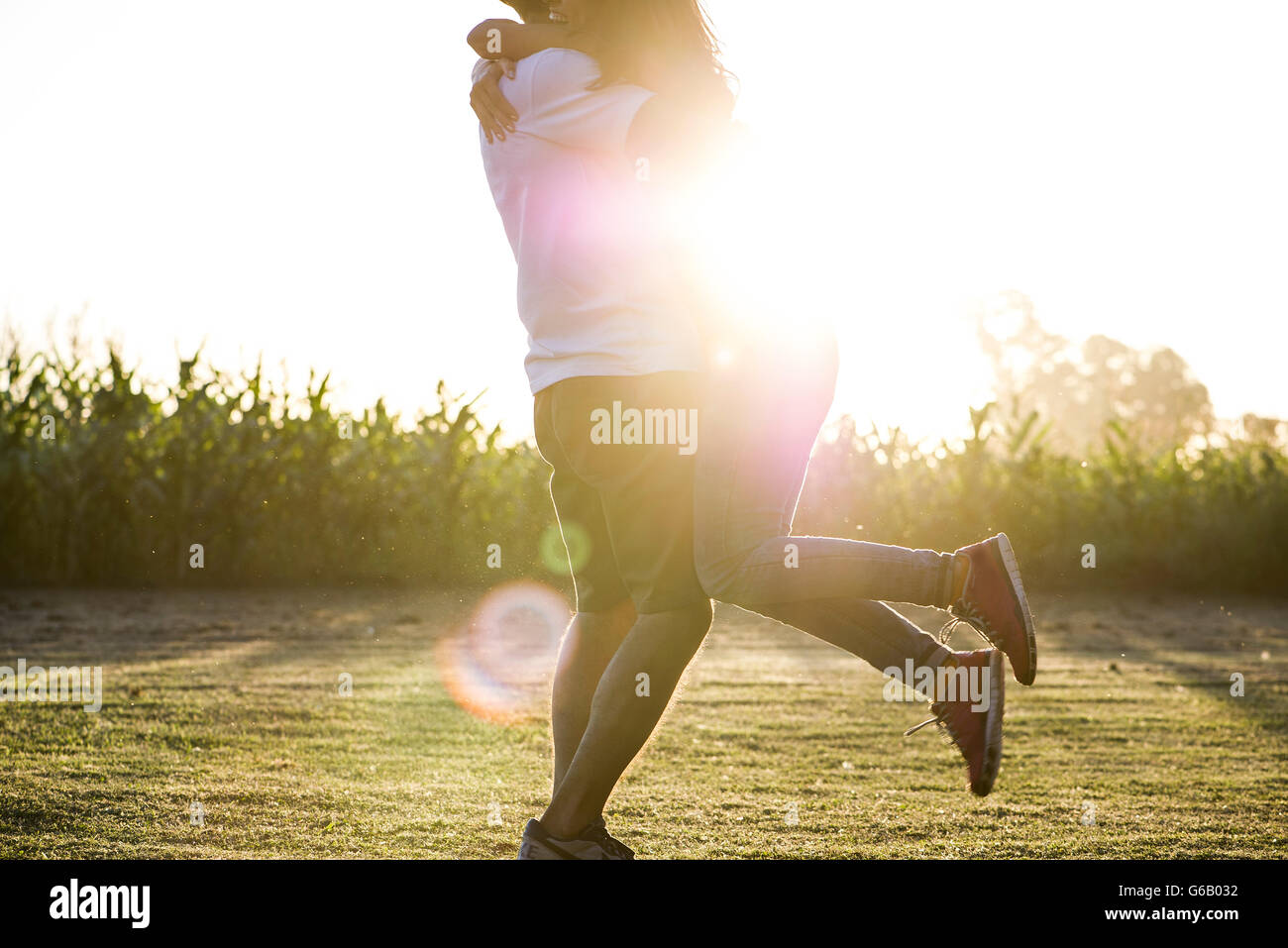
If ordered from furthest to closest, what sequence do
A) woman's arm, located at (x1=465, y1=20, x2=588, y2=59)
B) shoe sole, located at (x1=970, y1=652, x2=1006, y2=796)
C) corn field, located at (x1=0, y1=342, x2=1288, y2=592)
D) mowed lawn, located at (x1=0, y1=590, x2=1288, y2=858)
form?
corn field, located at (x1=0, y1=342, x2=1288, y2=592), mowed lawn, located at (x1=0, y1=590, x2=1288, y2=858), woman's arm, located at (x1=465, y1=20, x2=588, y2=59), shoe sole, located at (x1=970, y1=652, x2=1006, y2=796)

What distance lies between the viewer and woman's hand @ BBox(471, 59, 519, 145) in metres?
2.02

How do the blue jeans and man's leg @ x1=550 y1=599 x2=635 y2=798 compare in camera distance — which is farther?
man's leg @ x1=550 y1=599 x2=635 y2=798

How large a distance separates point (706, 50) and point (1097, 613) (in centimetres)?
619

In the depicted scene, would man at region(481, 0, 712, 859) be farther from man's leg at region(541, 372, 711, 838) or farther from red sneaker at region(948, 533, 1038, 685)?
red sneaker at region(948, 533, 1038, 685)

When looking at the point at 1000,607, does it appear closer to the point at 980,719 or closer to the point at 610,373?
the point at 980,719

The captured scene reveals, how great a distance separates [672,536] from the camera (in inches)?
77.0

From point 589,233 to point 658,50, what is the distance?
328mm

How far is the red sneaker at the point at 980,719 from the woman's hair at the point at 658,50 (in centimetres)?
102

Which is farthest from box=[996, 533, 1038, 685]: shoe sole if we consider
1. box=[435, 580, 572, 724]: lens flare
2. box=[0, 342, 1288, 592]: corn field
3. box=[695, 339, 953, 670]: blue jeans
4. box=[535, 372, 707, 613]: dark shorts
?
box=[0, 342, 1288, 592]: corn field

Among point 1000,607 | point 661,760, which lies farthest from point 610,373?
point 661,760

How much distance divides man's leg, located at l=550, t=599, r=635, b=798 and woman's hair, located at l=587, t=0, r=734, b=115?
91cm

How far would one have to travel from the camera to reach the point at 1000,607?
1.96 metres
